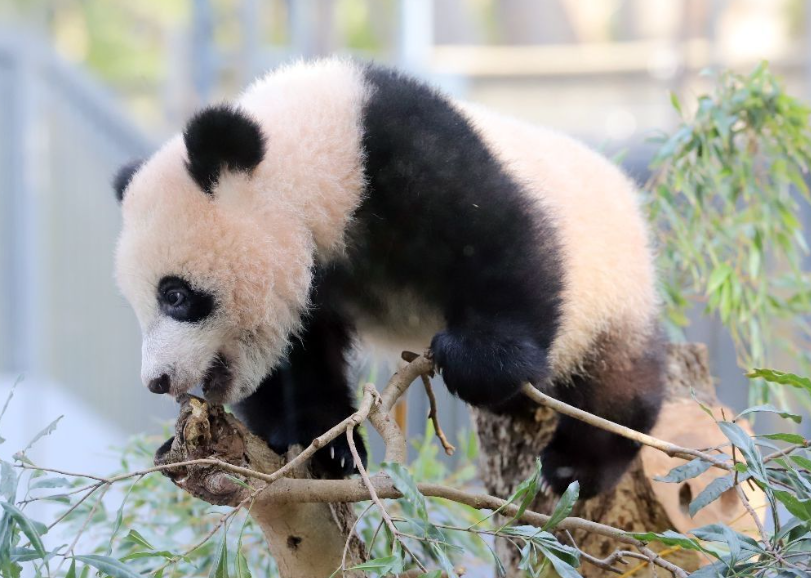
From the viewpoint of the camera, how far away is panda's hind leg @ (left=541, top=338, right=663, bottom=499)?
2408 millimetres

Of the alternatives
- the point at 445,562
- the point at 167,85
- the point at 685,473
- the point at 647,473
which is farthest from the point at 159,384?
the point at 167,85

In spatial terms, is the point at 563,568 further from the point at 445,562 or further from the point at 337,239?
the point at 337,239

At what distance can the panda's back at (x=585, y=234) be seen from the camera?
220 centimetres

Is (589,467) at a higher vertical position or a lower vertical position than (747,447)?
lower

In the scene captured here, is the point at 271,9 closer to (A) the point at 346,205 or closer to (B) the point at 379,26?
(B) the point at 379,26

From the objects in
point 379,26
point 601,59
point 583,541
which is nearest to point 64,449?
point 583,541

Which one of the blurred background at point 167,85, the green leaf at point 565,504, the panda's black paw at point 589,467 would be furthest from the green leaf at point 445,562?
the blurred background at point 167,85

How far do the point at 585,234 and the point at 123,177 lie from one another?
1114mm

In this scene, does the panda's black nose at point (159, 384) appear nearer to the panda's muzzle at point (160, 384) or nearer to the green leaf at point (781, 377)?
the panda's muzzle at point (160, 384)

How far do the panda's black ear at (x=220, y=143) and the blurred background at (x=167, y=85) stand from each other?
0.59m

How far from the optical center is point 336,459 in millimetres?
2096

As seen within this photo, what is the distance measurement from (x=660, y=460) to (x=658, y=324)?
15.5 inches

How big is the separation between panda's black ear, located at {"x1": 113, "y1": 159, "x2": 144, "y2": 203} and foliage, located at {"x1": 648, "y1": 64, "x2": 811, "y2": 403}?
1.56 metres

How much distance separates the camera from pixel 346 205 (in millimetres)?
1988
